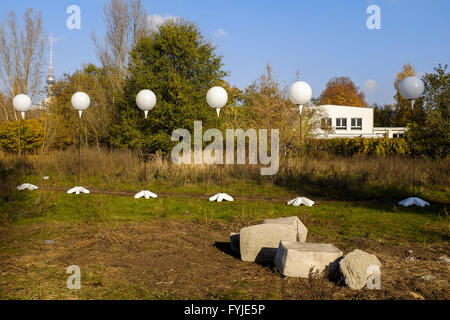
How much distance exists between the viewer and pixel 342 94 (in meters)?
51.1

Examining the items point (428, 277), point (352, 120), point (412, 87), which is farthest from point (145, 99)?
point (352, 120)

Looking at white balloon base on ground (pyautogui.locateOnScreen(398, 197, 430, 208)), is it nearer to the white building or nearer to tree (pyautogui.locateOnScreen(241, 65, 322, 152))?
tree (pyautogui.locateOnScreen(241, 65, 322, 152))

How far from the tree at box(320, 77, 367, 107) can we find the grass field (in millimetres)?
39581

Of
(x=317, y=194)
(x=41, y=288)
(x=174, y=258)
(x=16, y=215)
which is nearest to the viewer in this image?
(x=41, y=288)

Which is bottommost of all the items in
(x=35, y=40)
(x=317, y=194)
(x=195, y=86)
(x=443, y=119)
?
(x=317, y=194)

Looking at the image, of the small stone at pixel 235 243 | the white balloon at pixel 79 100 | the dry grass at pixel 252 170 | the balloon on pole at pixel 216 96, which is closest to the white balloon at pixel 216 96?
the balloon on pole at pixel 216 96

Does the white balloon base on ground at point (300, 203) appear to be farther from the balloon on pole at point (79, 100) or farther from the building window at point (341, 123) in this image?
the building window at point (341, 123)

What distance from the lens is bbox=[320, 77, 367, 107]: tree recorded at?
50781 mm

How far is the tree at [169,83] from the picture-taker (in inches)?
681

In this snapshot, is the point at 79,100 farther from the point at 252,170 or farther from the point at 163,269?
the point at 163,269
